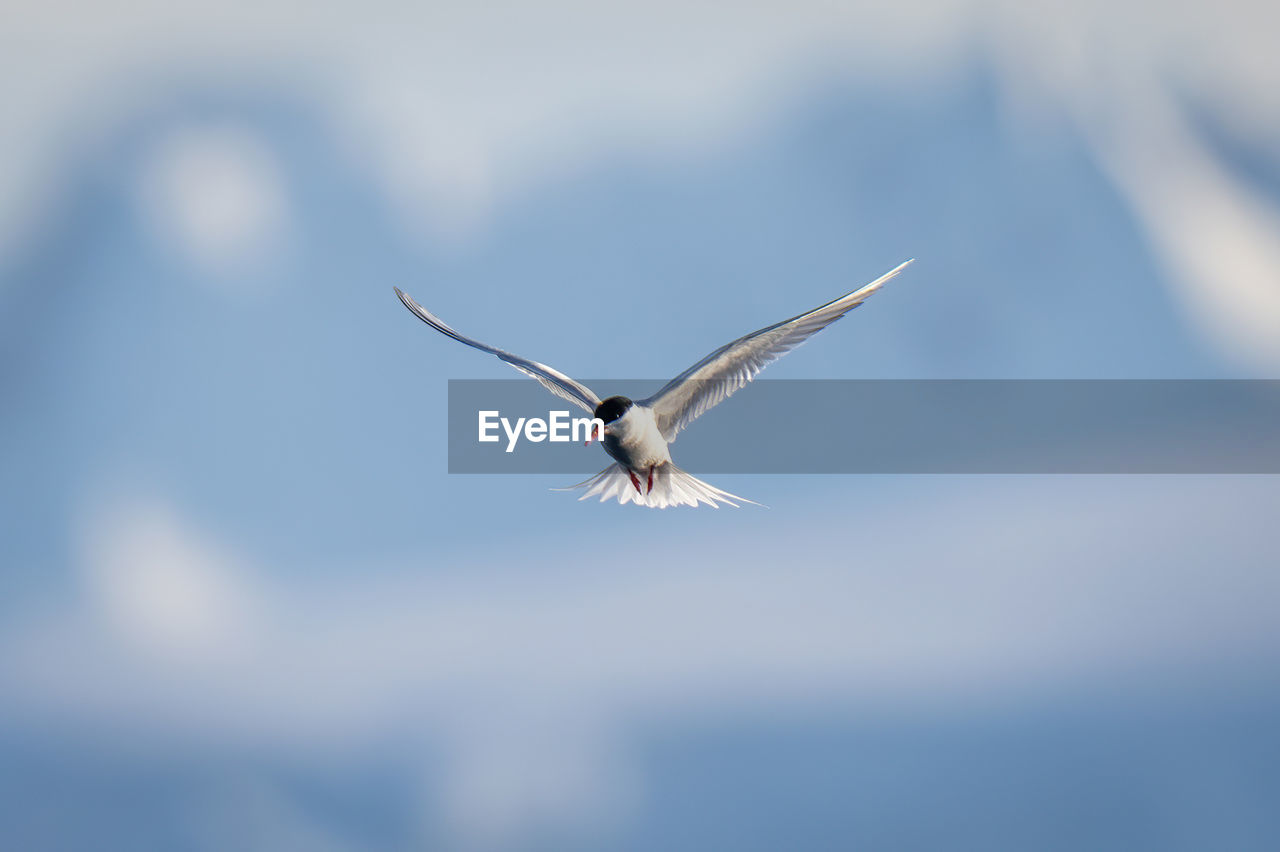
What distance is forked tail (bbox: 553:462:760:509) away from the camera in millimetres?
4648

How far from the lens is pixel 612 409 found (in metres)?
4.11

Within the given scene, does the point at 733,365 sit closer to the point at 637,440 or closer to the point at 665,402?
the point at 665,402

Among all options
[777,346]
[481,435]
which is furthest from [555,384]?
[777,346]

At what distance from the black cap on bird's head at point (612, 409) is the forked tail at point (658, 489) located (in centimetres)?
49

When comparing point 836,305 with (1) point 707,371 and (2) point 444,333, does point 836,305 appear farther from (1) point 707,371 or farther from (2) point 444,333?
(2) point 444,333

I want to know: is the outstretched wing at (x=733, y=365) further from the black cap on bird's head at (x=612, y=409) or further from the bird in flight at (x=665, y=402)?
the black cap on bird's head at (x=612, y=409)

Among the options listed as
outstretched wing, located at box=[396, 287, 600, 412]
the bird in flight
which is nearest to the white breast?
the bird in flight

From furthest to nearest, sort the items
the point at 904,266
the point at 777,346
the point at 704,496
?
the point at 704,496 → the point at 777,346 → the point at 904,266

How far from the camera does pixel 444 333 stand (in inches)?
183

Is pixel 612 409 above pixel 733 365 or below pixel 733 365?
below

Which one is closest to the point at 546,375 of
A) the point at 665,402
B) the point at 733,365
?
the point at 665,402

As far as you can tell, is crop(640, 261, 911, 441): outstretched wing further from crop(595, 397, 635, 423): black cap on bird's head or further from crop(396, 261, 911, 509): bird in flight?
crop(595, 397, 635, 423): black cap on bird's head

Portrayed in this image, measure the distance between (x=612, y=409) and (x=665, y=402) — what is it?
0.48m

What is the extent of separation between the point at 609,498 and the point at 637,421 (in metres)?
0.72
